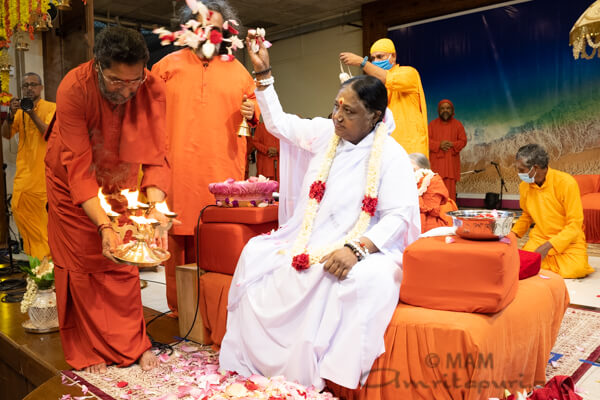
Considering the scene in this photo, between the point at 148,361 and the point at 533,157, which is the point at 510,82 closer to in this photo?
the point at 533,157

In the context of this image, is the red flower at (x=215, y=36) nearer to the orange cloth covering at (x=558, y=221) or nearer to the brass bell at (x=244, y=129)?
the brass bell at (x=244, y=129)

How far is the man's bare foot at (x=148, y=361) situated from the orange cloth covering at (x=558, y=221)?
13.3 feet

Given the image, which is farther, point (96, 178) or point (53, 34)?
point (53, 34)

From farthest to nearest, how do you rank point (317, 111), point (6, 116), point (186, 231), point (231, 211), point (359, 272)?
point (317, 111), point (6, 116), point (186, 231), point (231, 211), point (359, 272)

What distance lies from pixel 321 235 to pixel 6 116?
4.31 metres

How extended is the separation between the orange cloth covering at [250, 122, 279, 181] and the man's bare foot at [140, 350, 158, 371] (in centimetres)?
724

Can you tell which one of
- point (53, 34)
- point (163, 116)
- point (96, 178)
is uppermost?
point (53, 34)

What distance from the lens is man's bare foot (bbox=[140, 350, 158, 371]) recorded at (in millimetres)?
3039

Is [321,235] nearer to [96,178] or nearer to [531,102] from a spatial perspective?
[96,178]

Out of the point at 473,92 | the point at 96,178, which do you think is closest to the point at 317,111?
the point at 473,92

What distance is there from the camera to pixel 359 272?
248 cm

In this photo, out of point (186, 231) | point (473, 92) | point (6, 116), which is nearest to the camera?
point (186, 231)

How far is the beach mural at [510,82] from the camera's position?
404 inches

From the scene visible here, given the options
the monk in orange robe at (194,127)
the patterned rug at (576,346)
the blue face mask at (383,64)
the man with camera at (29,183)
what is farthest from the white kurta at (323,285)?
the man with camera at (29,183)
